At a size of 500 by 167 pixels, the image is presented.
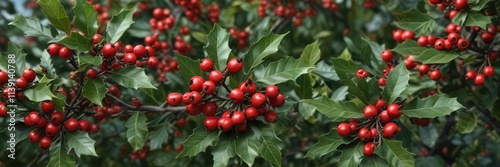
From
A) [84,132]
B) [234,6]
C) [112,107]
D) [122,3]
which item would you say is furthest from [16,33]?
[84,132]

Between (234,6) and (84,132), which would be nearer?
(84,132)

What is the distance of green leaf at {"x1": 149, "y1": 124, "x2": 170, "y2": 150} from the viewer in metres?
3.28

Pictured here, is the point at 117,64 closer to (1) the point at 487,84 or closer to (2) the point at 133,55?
(2) the point at 133,55

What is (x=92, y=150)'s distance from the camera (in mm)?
2459

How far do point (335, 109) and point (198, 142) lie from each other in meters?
0.69

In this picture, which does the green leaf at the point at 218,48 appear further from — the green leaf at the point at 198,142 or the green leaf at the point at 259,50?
the green leaf at the point at 198,142

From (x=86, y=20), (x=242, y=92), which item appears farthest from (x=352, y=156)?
(x=86, y=20)

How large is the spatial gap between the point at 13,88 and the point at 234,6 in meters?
2.81

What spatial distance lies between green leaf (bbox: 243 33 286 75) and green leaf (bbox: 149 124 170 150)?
103cm

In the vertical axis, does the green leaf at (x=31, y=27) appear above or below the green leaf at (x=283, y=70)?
above

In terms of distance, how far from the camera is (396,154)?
233cm

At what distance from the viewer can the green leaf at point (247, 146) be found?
2.35 m

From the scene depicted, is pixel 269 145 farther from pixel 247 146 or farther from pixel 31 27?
pixel 31 27

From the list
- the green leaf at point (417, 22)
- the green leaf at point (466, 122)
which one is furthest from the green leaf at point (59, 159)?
the green leaf at point (466, 122)
